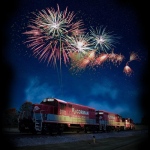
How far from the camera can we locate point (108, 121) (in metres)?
49.4

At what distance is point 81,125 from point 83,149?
21409 mm

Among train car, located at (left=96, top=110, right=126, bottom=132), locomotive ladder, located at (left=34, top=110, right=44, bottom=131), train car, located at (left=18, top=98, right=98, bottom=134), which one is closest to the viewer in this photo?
locomotive ladder, located at (left=34, top=110, right=44, bottom=131)

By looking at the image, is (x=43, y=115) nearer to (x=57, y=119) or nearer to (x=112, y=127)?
(x=57, y=119)

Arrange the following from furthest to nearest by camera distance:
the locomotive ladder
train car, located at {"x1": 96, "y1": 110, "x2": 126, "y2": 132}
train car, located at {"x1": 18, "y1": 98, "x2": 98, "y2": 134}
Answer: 1. train car, located at {"x1": 96, "y1": 110, "x2": 126, "y2": 132}
2. train car, located at {"x1": 18, "y1": 98, "x2": 98, "y2": 134}
3. the locomotive ladder

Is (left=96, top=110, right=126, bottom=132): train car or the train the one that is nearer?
the train

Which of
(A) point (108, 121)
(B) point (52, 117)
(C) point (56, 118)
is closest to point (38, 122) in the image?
(B) point (52, 117)

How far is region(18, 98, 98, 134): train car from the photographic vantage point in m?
26.5

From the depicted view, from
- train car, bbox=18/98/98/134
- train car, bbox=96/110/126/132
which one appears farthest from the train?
train car, bbox=96/110/126/132

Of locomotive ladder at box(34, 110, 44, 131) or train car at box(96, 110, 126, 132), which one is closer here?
locomotive ladder at box(34, 110, 44, 131)

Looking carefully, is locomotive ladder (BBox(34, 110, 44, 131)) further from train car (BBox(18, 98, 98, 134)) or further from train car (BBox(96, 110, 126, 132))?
train car (BBox(96, 110, 126, 132))

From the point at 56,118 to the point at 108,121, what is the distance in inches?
923

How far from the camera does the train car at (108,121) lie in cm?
4606

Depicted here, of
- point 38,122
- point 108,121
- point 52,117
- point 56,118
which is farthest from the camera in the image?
point 108,121

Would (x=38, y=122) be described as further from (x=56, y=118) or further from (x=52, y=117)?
(x=56, y=118)
